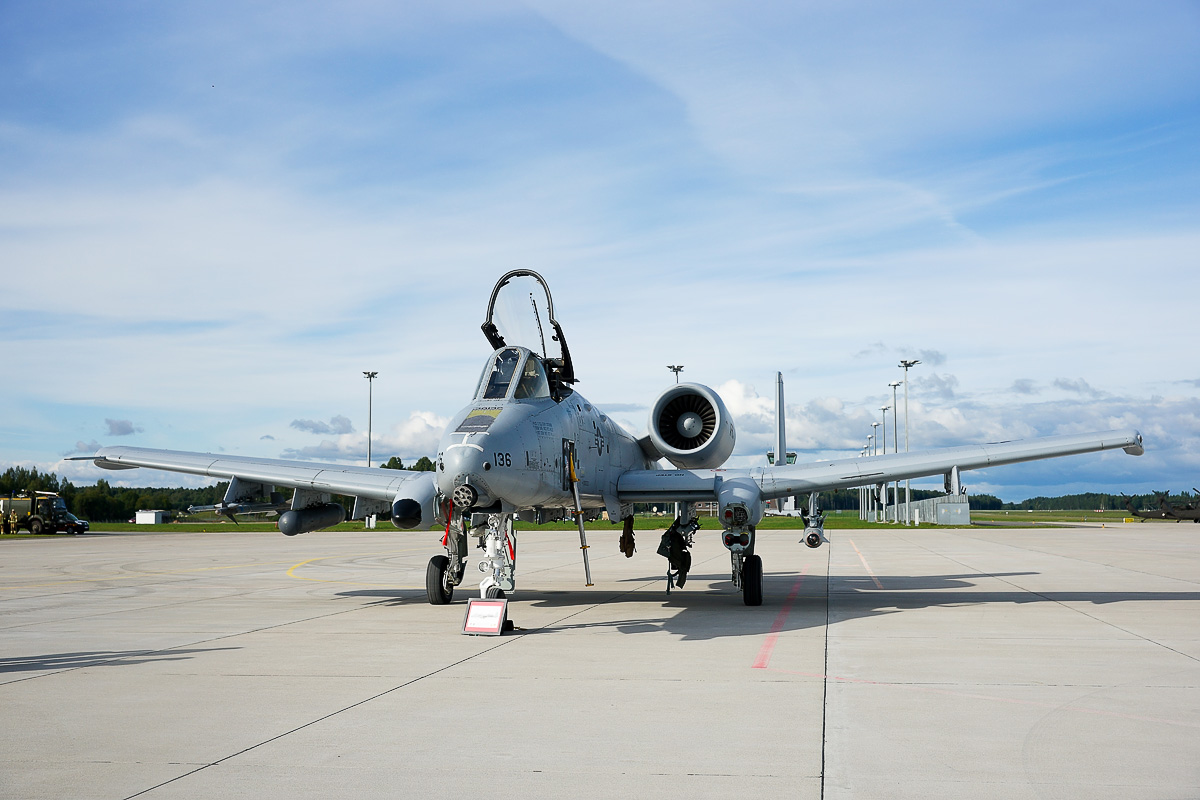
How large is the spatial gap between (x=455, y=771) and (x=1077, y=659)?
22.4 ft

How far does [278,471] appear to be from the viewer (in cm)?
1588

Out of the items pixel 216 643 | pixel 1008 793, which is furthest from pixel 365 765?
pixel 216 643

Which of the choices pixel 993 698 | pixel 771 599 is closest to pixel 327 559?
pixel 771 599

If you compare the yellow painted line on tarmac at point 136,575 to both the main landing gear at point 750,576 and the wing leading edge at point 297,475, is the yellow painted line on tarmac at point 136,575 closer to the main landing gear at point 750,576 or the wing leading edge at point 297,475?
the wing leading edge at point 297,475

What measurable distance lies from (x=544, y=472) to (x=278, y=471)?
19.8 ft

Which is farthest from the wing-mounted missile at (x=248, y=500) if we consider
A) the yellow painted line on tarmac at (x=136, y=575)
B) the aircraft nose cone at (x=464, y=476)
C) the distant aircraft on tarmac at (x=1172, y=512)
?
the distant aircraft on tarmac at (x=1172, y=512)

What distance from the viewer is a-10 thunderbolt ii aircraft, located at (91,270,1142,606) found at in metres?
11.6

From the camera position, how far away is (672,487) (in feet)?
50.5

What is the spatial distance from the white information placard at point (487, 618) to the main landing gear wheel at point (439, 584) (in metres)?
3.30

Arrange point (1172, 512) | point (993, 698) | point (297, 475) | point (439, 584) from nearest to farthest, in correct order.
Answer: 1. point (993, 698)
2. point (439, 584)
3. point (297, 475)
4. point (1172, 512)

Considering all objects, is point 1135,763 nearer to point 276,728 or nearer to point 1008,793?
point 1008,793

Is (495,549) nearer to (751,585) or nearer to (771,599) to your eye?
(751,585)

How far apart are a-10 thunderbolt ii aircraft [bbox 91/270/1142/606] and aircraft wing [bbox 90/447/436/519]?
3cm

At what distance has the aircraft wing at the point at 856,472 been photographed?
15.2 meters
